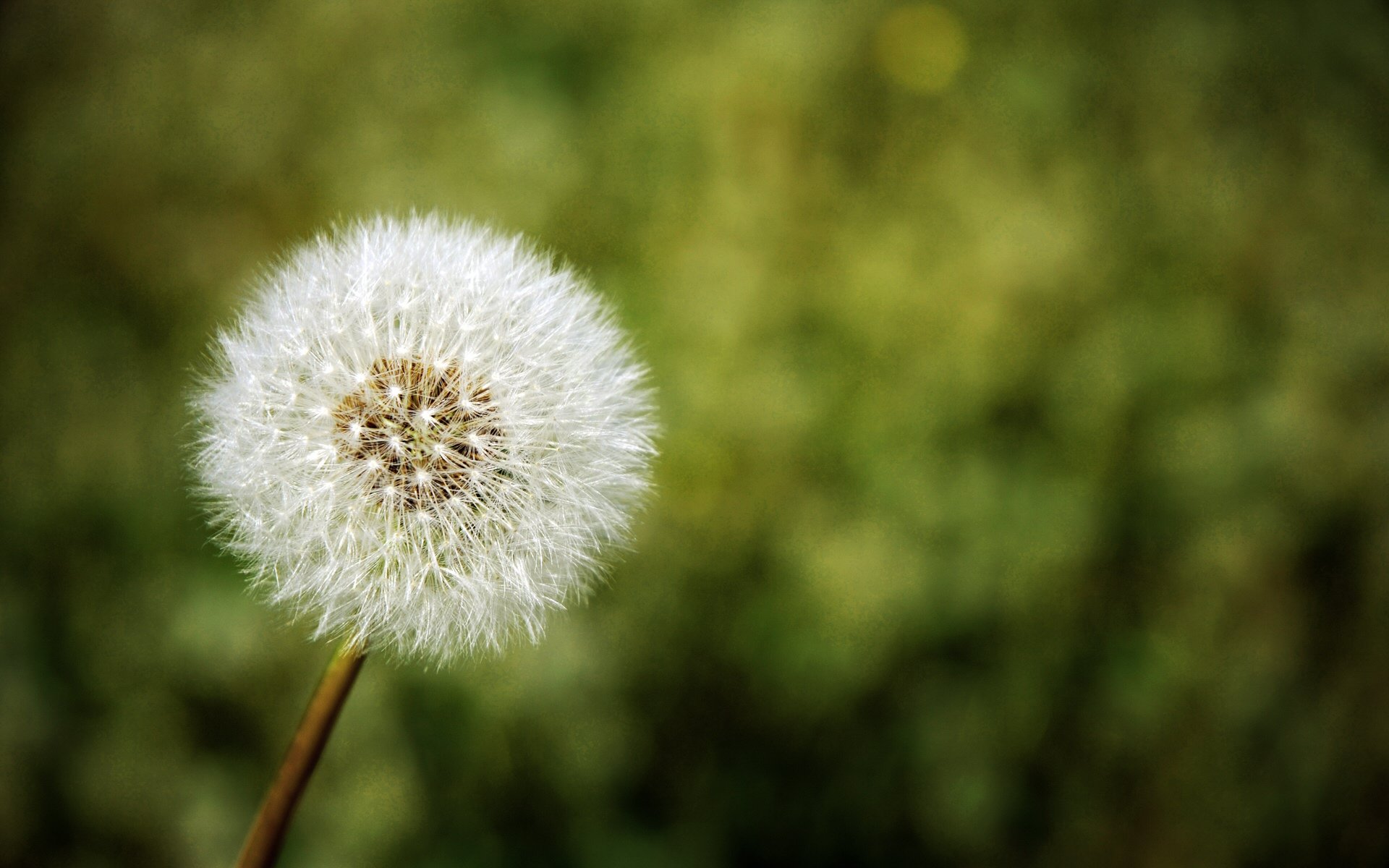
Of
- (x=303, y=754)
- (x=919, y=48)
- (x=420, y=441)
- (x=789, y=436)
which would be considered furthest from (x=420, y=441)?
(x=919, y=48)

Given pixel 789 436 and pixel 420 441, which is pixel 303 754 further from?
pixel 789 436

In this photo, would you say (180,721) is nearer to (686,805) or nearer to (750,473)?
(686,805)

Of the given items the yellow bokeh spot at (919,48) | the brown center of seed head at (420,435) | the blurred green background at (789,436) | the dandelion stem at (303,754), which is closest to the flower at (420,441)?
the brown center of seed head at (420,435)

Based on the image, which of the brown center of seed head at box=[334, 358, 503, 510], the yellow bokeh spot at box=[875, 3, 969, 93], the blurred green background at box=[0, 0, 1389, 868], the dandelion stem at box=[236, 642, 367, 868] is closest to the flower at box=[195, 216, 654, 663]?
the brown center of seed head at box=[334, 358, 503, 510]

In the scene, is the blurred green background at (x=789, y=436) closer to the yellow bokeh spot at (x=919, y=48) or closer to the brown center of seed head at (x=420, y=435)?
the yellow bokeh spot at (x=919, y=48)

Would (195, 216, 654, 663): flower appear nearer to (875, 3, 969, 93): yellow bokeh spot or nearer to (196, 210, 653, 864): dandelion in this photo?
(196, 210, 653, 864): dandelion
